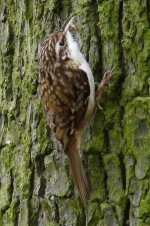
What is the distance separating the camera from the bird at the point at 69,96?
8.63ft

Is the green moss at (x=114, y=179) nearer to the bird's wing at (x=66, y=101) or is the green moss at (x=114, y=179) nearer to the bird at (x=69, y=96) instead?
the bird at (x=69, y=96)

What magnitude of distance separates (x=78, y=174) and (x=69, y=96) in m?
0.32

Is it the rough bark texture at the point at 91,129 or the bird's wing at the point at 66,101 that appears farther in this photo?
the bird's wing at the point at 66,101

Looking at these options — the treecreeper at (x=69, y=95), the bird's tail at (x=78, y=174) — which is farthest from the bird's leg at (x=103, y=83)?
the bird's tail at (x=78, y=174)

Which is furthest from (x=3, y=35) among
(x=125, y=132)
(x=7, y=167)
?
(x=125, y=132)

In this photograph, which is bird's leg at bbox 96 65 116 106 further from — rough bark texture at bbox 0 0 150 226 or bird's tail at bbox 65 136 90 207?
bird's tail at bbox 65 136 90 207

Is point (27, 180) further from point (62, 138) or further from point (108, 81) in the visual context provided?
point (108, 81)

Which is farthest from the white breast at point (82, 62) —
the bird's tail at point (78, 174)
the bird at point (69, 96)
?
the bird's tail at point (78, 174)

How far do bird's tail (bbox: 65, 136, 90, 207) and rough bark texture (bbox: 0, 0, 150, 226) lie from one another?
3 cm

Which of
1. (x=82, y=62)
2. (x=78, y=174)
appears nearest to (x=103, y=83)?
(x=82, y=62)

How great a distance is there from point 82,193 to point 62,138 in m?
0.22

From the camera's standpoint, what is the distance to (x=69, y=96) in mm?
2725

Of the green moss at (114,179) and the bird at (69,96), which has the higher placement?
the bird at (69,96)

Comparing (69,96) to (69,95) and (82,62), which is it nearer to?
(69,95)
